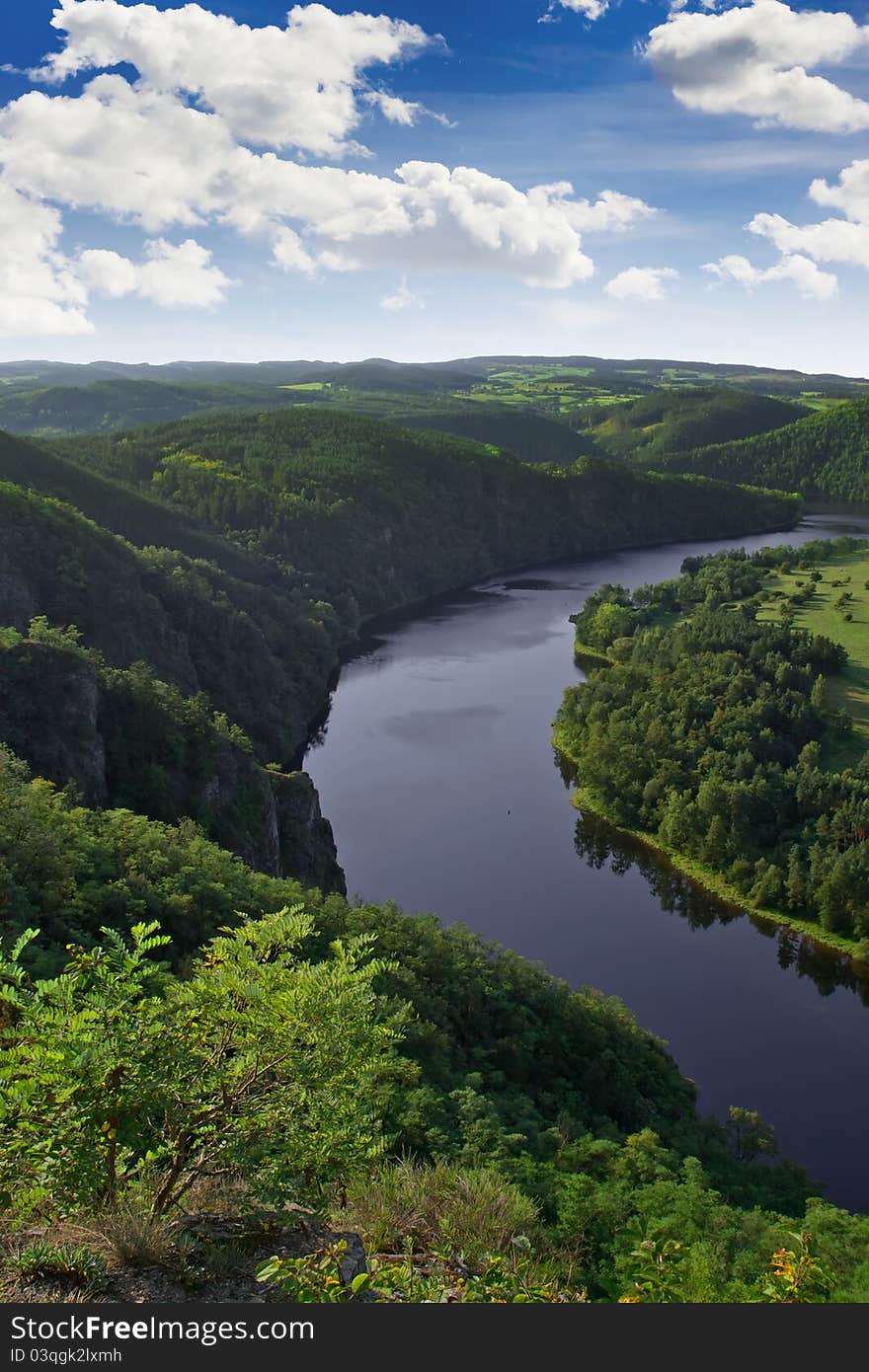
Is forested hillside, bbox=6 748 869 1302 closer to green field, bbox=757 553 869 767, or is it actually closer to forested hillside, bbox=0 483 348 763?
green field, bbox=757 553 869 767

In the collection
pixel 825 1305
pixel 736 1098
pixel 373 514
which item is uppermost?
pixel 373 514

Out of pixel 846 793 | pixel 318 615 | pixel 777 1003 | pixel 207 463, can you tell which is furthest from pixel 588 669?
pixel 207 463

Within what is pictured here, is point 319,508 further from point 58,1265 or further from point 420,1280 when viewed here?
point 58,1265

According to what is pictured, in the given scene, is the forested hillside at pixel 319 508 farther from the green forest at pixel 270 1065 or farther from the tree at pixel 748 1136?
the tree at pixel 748 1136

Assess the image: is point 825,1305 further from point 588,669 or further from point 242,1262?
point 588,669

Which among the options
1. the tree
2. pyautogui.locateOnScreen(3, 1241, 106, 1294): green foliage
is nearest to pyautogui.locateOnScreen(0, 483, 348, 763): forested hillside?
the tree

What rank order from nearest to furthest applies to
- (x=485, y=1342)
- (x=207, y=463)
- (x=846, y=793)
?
1. (x=485, y=1342)
2. (x=846, y=793)
3. (x=207, y=463)
